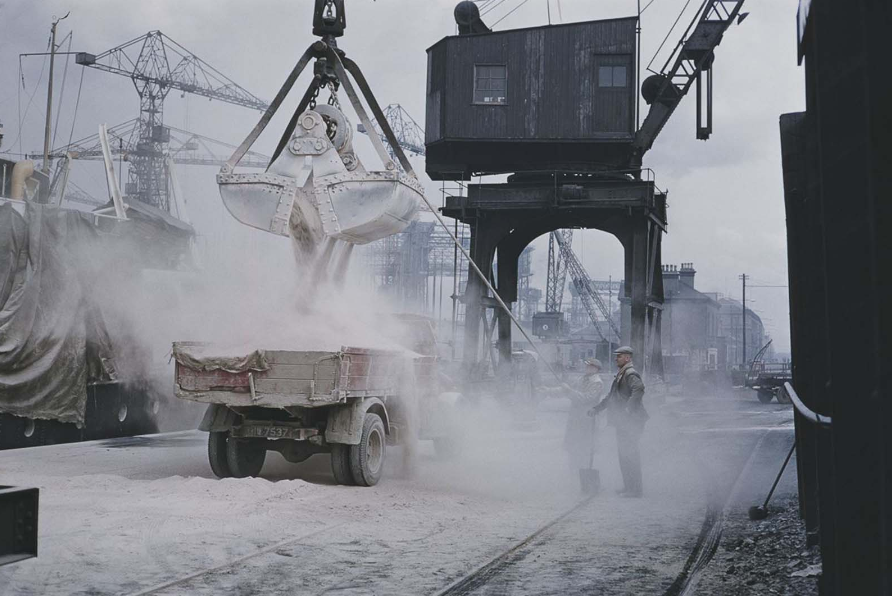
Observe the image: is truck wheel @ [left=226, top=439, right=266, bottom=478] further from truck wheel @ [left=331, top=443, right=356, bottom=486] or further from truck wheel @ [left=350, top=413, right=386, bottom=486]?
truck wheel @ [left=350, top=413, right=386, bottom=486]

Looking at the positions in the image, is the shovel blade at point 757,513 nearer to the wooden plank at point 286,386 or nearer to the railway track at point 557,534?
the railway track at point 557,534

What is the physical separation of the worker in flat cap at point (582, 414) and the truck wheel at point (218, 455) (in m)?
4.70

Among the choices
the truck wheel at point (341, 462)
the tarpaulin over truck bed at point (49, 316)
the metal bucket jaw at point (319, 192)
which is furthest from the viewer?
the tarpaulin over truck bed at point (49, 316)

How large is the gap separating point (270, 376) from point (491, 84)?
1930cm

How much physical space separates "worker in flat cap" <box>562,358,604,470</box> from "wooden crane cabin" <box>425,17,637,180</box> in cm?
1586

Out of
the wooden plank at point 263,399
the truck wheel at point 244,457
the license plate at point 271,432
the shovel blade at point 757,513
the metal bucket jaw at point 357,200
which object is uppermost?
the metal bucket jaw at point 357,200

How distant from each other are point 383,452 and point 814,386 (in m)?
5.77

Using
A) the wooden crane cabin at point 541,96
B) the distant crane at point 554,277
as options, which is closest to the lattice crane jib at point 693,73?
the wooden crane cabin at point 541,96

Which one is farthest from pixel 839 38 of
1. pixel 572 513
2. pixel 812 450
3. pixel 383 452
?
pixel 383 452

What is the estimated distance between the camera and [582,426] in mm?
13891

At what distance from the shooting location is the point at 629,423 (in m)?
12.4

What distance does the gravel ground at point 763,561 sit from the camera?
745cm

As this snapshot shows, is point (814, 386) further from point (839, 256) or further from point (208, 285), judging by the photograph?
point (208, 285)

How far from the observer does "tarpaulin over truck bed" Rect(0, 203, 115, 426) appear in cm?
1552
